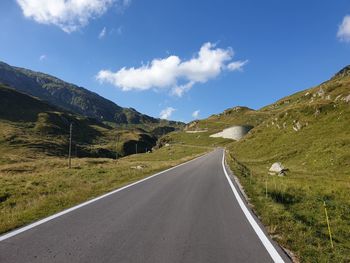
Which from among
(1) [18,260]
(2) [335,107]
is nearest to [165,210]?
(1) [18,260]

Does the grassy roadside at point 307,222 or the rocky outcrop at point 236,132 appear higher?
the rocky outcrop at point 236,132

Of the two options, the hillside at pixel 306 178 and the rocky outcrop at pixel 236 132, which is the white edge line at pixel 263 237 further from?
the rocky outcrop at pixel 236 132

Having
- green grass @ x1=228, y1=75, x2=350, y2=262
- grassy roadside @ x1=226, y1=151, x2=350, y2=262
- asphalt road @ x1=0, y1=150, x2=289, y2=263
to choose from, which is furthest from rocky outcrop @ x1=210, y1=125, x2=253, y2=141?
asphalt road @ x1=0, y1=150, x2=289, y2=263

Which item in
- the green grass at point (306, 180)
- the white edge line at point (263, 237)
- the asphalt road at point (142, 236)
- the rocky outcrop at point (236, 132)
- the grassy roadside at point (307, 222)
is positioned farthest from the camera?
the rocky outcrop at point (236, 132)

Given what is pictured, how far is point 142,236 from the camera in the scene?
313 inches

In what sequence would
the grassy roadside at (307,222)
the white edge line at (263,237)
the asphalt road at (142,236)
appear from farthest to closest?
the grassy roadside at (307,222) → the white edge line at (263,237) → the asphalt road at (142,236)

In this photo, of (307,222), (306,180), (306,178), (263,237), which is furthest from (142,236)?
(306,178)

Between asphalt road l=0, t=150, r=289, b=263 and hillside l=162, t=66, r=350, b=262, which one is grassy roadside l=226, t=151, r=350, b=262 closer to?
hillside l=162, t=66, r=350, b=262

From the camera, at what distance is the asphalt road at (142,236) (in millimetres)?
6496

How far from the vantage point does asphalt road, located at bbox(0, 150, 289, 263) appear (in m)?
6.50

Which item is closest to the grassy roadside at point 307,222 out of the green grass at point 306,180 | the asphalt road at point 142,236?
the green grass at point 306,180

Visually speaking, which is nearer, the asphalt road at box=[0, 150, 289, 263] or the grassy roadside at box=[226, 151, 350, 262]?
the asphalt road at box=[0, 150, 289, 263]

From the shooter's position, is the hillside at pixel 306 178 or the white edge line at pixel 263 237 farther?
the hillside at pixel 306 178

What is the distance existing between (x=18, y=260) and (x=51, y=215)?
14.8 ft
